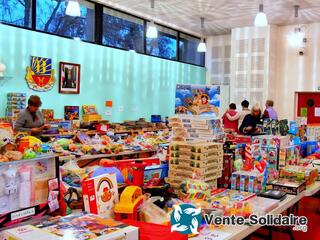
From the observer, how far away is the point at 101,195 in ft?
7.14

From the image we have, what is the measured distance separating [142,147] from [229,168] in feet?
9.18

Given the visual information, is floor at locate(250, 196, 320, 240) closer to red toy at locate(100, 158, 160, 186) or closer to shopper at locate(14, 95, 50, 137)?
red toy at locate(100, 158, 160, 186)

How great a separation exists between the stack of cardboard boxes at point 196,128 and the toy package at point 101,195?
113 cm

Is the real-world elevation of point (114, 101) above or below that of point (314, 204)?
above

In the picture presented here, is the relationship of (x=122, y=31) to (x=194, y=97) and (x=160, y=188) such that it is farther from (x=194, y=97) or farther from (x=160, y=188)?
(x=160, y=188)

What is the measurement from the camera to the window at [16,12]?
23.0 ft

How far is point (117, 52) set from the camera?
371 inches

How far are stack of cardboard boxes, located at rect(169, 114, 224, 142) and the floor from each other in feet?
5.42

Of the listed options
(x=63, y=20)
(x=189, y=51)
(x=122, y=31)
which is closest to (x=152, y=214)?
(x=63, y=20)

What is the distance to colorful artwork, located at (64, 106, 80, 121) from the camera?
26.6ft

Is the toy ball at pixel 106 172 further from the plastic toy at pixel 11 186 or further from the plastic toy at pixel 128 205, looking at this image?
the plastic toy at pixel 11 186

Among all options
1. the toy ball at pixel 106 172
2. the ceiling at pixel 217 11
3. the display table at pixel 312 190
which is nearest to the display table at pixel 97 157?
the toy ball at pixel 106 172

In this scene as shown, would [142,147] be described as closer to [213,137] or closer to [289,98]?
[213,137]

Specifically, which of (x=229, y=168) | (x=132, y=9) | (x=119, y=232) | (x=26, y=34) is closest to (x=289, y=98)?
(x=132, y=9)
